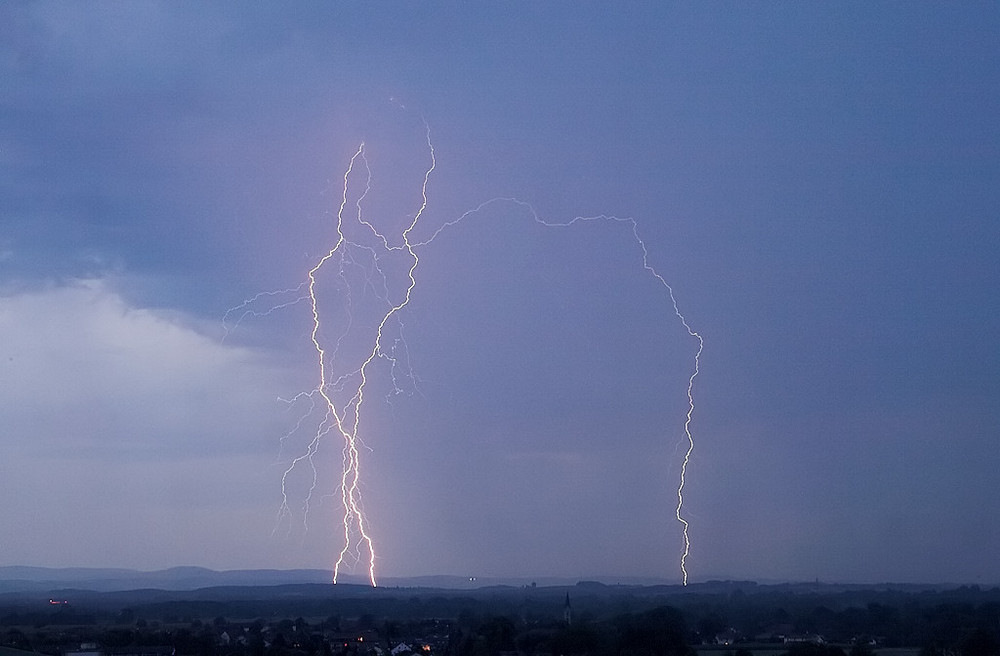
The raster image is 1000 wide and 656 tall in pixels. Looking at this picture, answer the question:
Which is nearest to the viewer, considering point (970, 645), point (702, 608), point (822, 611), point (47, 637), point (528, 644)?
point (970, 645)

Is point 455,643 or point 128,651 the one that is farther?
point 455,643

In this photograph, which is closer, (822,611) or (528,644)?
(528,644)

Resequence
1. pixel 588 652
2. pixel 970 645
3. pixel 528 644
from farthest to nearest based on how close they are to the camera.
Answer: pixel 528 644, pixel 588 652, pixel 970 645

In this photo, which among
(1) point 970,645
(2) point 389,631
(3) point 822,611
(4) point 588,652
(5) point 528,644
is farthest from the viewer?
(3) point 822,611

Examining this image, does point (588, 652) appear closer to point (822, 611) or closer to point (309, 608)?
point (822, 611)

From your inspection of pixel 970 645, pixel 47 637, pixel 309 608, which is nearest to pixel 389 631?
pixel 47 637

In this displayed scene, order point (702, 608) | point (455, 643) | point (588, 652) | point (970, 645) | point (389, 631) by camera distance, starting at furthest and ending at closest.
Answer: point (702, 608)
point (389, 631)
point (455, 643)
point (588, 652)
point (970, 645)

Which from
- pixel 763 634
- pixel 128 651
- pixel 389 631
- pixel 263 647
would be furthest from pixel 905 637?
pixel 128 651

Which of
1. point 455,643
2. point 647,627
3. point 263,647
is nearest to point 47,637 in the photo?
point 263,647

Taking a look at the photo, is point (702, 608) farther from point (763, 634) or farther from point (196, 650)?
point (196, 650)
